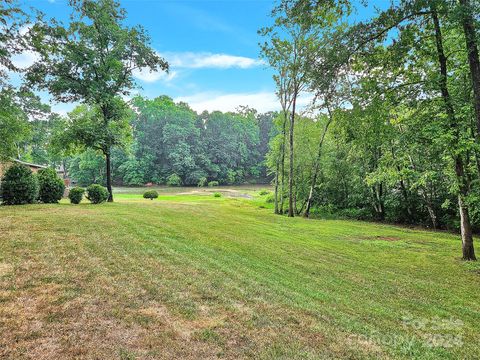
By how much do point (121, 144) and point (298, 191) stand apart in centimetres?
1418

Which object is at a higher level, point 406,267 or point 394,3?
point 394,3

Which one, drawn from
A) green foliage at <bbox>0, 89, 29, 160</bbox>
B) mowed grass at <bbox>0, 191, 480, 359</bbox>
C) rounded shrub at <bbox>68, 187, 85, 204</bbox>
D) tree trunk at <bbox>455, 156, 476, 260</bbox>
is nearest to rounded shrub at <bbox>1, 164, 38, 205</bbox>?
green foliage at <bbox>0, 89, 29, 160</bbox>

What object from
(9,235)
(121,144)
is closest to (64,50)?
(121,144)

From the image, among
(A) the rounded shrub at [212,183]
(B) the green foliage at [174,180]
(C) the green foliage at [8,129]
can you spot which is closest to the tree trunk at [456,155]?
(C) the green foliage at [8,129]

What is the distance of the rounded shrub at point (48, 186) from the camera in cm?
1434

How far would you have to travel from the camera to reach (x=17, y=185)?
1266 centimetres

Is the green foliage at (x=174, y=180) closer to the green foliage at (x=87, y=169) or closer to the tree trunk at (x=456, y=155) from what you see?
the green foliage at (x=87, y=169)

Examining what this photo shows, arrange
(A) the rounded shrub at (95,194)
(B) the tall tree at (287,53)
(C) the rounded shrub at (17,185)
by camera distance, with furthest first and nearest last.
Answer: (B) the tall tree at (287,53), (A) the rounded shrub at (95,194), (C) the rounded shrub at (17,185)

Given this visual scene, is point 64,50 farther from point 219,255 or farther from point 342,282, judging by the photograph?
point 342,282

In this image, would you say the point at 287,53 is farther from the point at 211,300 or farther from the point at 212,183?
the point at 212,183

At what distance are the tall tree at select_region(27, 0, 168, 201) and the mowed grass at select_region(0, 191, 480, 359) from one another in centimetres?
1112

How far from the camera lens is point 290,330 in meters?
3.42

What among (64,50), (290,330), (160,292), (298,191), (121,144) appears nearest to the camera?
(290,330)

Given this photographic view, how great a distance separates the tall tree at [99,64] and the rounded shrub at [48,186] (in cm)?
324
